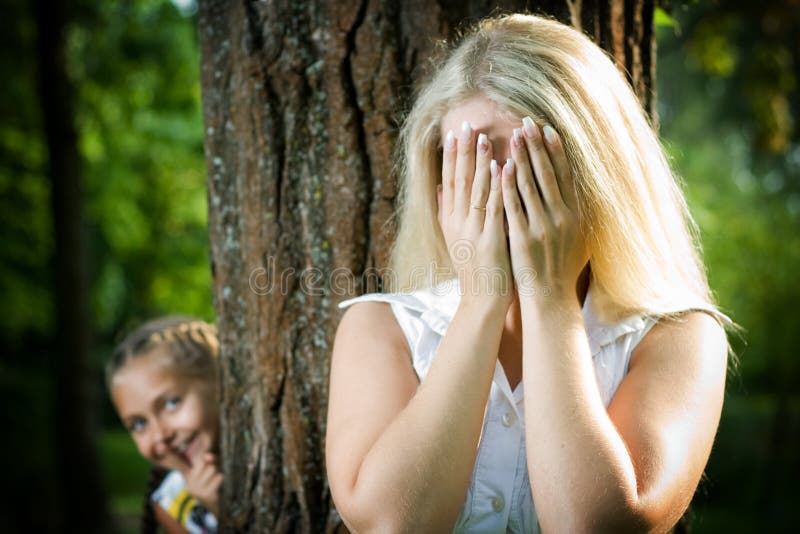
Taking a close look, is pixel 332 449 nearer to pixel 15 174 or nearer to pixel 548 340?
pixel 548 340

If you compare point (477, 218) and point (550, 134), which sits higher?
point (550, 134)

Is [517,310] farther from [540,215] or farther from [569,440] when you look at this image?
[569,440]

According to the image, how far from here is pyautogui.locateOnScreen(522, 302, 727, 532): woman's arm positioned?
149 centimetres

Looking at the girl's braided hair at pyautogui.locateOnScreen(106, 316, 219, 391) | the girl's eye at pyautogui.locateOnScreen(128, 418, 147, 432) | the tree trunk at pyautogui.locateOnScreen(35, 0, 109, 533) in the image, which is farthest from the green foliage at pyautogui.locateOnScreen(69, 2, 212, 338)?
the girl's eye at pyautogui.locateOnScreen(128, 418, 147, 432)

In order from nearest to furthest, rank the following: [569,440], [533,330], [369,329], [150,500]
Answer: [569,440], [533,330], [369,329], [150,500]

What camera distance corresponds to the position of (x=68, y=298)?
7.66 meters

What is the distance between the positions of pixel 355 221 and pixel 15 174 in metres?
8.83

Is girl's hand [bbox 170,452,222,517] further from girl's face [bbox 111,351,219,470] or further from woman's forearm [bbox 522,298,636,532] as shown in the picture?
woman's forearm [bbox 522,298,636,532]

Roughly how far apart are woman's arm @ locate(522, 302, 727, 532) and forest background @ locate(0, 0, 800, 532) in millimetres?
5394

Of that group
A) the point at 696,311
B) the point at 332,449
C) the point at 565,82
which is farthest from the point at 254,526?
the point at 565,82

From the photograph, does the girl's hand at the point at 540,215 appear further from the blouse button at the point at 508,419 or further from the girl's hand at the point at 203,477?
the girl's hand at the point at 203,477

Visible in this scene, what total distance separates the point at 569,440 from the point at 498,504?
382mm

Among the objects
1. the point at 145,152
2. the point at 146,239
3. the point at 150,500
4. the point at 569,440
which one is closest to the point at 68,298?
the point at 145,152

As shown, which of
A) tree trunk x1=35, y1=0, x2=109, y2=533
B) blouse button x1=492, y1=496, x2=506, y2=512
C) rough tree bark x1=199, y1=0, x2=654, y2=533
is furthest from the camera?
tree trunk x1=35, y1=0, x2=109, y2=533
